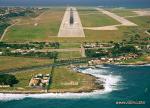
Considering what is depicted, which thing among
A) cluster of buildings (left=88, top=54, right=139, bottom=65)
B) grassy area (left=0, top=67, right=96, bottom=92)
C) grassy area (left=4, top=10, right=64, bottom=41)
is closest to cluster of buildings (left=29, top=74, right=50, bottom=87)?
grassy area (left=0, top=67, right=96, bottom=92)

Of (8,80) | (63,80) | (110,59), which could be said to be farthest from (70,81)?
(110,59)

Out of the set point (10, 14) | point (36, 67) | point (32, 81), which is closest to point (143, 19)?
point (10, 14)

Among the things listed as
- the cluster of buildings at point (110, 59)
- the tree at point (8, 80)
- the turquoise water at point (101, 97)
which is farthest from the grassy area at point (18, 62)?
the turquoise water at point (101, 97)

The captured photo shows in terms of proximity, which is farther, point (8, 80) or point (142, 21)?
point (142, 21)

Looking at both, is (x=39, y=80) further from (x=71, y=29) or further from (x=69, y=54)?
(x=71, y=29)

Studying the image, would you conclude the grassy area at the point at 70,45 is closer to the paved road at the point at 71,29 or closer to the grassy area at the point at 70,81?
the paved road at the point at 71,29

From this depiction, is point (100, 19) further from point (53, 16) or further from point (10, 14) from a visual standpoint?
point (10, 14)
